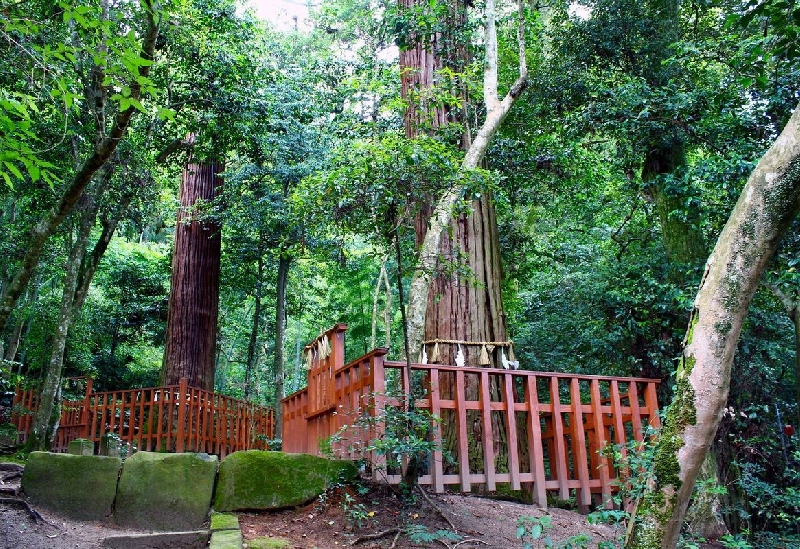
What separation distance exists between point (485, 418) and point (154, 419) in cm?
667

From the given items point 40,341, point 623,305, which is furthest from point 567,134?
point 40,341

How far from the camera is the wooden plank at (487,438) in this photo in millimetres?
4324

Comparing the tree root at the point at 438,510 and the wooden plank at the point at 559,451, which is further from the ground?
the wooden plank at the point at 559,451

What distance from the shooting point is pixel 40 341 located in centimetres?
1184

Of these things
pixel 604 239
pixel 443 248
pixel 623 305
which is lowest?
pixel 623 305

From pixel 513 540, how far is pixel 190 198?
954 cm

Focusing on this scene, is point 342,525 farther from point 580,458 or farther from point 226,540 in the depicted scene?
point 580,458

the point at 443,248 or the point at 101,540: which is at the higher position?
the point at 443,248

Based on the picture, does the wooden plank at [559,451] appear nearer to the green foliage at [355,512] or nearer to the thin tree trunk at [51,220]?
the green foliage at [355,512]

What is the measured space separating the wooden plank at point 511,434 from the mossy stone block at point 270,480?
1.29 meters

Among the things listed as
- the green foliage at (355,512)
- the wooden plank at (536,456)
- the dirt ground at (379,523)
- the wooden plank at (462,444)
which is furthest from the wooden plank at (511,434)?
the green foliage at (355,512)

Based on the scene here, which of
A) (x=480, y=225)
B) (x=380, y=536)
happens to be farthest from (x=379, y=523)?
(x=480, y=225)

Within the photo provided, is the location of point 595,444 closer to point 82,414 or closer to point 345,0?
point 82,414

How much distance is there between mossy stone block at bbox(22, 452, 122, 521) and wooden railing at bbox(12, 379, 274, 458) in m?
5.00
